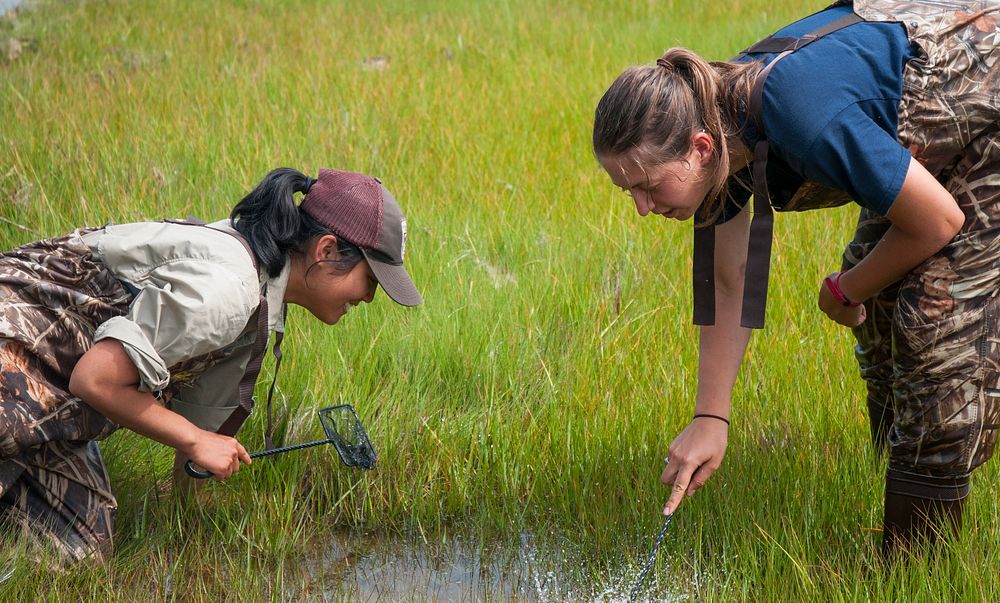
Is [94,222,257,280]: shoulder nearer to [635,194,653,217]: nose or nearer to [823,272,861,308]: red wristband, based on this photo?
[635,194,653,217]: nose

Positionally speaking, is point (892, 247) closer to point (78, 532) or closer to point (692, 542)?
point (692, 542)

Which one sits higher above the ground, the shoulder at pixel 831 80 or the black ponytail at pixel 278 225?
the shoulder at pixel 831 80

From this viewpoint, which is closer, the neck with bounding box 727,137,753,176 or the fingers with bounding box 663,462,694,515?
the neck with bounding box 727,137,753,176

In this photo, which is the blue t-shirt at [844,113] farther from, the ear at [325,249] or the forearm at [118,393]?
the forearm at [118,393]

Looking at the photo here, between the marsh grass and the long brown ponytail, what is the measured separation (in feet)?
3.16

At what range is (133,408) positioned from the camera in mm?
2238

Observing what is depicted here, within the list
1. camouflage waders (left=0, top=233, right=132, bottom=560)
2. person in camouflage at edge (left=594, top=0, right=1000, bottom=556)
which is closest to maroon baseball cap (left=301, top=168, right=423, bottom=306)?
camouflage waders (left=0, top=233, right=132, bottom=560)

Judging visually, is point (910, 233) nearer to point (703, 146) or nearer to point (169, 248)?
point (703, 146)

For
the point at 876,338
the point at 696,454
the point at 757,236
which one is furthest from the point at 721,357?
the point at 876,338

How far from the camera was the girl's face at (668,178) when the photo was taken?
2041 millimetres

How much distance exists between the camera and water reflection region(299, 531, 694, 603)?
2537 mm

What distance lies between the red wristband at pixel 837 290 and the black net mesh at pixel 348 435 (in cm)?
121

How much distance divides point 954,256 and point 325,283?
1.42 m

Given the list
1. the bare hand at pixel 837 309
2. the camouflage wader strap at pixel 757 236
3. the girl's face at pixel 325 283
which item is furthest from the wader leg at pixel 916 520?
the girl's face at pixel 325 283
